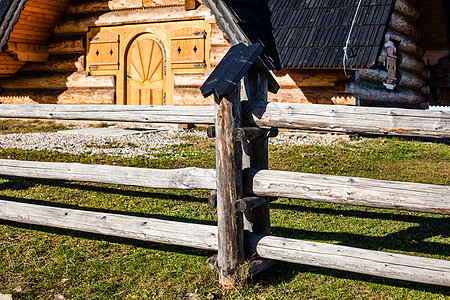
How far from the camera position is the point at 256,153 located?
4.23m

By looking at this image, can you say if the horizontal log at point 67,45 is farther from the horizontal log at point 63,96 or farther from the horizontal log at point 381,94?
the horizontal log at point 381,94

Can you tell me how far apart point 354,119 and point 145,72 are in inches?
411

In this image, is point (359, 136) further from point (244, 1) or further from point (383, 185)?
point (383, 185)

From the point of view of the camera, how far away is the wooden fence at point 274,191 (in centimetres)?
349

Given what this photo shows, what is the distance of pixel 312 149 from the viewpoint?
952 centimetres

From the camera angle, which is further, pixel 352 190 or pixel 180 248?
pixel 180 248

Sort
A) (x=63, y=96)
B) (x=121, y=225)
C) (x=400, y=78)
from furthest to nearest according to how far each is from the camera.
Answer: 1. (x=400, y=78)
2. (x=63, y=96)
3. (x=121, y=225)

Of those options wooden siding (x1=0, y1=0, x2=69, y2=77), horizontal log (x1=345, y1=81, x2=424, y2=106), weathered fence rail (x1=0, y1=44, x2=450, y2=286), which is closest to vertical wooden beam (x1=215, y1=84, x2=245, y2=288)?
weathered fence rail (x1=0, y1=44, x2=450, y2=286)

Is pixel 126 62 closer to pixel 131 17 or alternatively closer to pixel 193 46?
pixel 131 17

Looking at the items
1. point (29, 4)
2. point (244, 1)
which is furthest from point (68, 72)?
point (244, 1)

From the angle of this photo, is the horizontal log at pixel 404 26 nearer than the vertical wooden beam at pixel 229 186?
No

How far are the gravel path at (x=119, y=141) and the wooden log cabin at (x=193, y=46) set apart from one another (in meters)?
1.16

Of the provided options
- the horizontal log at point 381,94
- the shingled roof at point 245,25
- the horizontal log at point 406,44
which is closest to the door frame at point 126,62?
the shingled roof at point 245,25

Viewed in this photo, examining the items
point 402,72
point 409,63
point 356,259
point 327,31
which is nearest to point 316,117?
point 356,259
